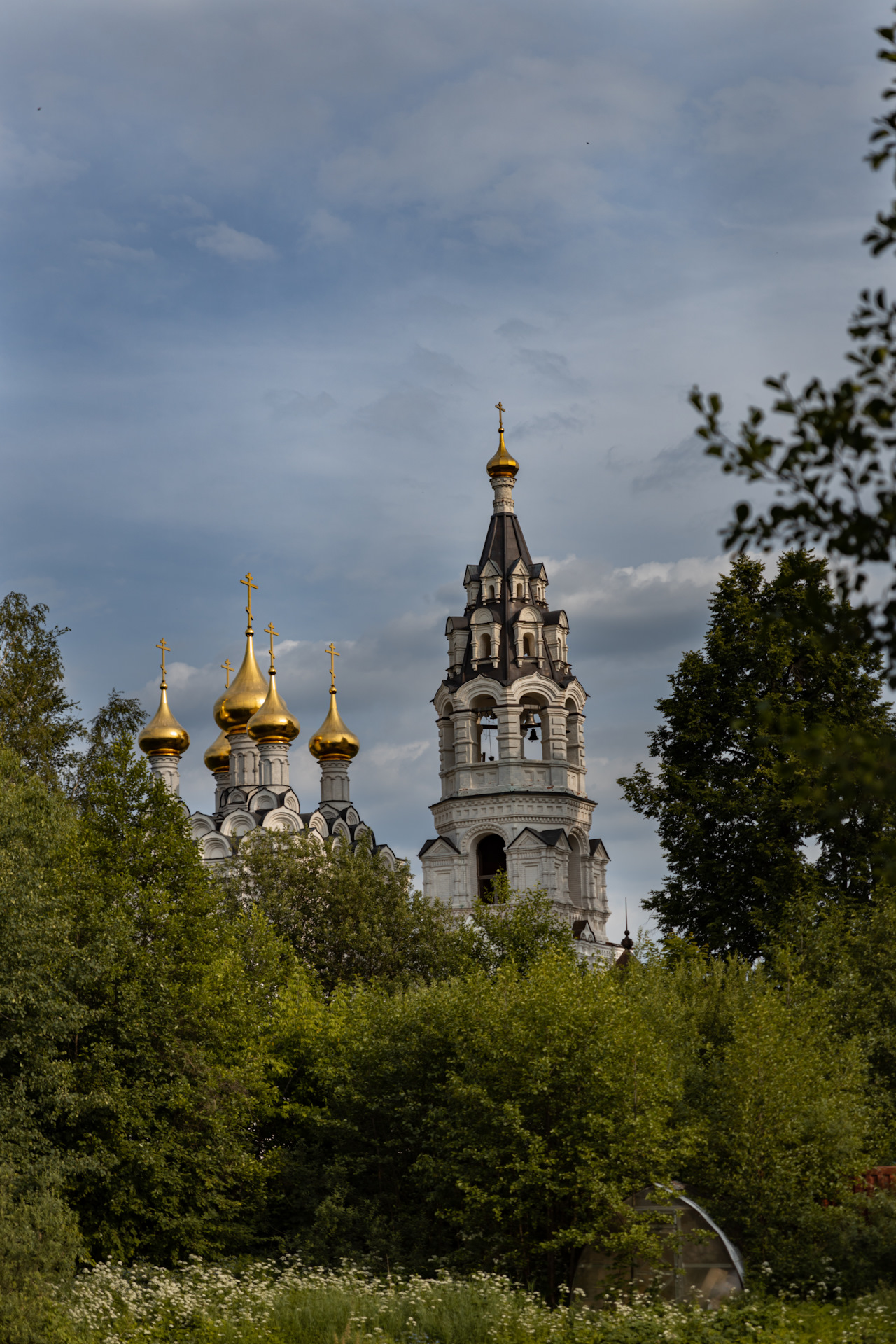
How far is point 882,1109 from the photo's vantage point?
20.3 meters

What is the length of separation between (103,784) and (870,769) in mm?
17803

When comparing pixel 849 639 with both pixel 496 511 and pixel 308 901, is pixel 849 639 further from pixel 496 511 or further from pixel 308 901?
pixel 496 511

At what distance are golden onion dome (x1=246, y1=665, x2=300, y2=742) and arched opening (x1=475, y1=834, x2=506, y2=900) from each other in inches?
436

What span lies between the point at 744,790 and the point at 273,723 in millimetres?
33824

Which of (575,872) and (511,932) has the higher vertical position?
(575,872)

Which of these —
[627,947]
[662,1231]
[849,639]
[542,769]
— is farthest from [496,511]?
[849,639]

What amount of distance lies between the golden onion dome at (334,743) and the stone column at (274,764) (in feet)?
4.04

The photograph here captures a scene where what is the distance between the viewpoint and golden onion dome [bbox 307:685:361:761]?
60000 millimetres

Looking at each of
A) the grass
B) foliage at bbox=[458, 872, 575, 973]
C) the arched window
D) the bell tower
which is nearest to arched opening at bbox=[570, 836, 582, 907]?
the bell tower

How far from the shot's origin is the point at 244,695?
6175cm

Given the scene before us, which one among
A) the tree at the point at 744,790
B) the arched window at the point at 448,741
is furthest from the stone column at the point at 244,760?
the tree at the point at 744,790

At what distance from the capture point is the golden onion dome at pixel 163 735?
6150 centimetres

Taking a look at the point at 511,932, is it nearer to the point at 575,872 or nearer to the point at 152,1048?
the point at 152,1048

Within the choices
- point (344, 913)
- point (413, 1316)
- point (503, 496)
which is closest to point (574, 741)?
point (503, 496)
